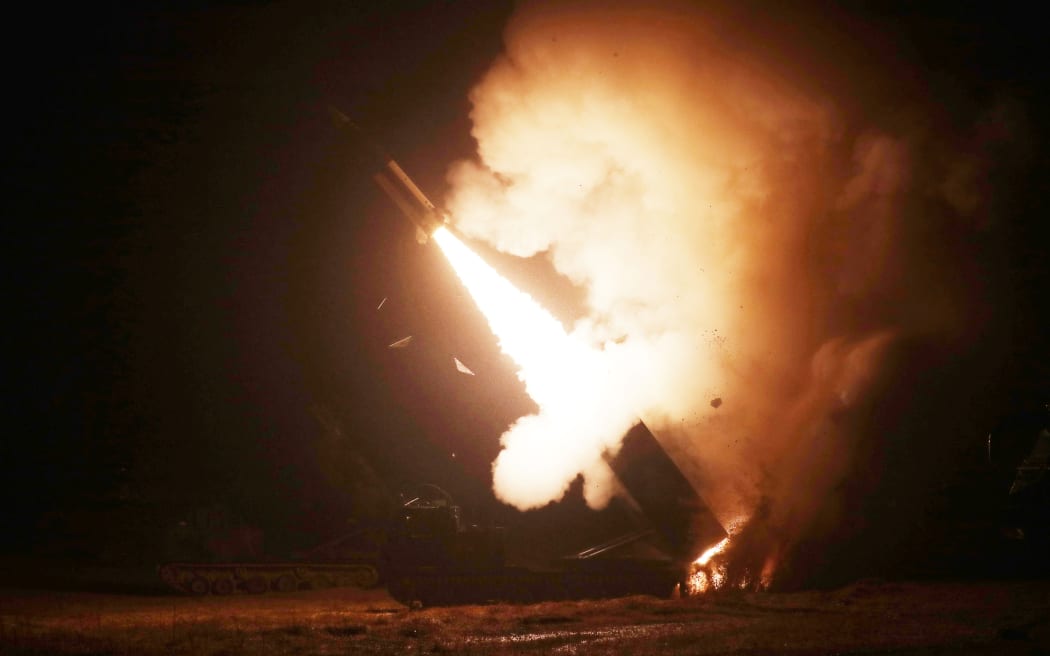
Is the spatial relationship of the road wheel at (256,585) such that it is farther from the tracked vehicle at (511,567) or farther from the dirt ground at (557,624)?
the tracked vehicle at (511,567)

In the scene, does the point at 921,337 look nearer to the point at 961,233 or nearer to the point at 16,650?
the point at 961,233

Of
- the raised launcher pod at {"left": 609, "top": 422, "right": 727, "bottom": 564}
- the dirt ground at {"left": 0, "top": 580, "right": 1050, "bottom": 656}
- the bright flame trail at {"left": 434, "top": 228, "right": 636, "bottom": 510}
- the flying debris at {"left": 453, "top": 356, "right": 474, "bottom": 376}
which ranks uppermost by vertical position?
the flying debris at {"left": 453, "top": 356, "right": 474, "bottom": 376}

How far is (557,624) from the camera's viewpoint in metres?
13.4

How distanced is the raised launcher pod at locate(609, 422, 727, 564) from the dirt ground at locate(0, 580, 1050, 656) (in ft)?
3.41

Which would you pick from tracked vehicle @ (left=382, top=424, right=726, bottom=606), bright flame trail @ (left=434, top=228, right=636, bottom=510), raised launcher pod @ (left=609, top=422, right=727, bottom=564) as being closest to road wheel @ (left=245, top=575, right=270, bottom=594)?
tracked vehicle @ (left=382, top=424, right=726, bottom=606)

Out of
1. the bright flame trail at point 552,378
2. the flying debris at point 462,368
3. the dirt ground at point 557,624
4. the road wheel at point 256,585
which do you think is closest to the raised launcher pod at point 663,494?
the bright flame trail at point 552,378

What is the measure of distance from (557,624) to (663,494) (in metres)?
3.26

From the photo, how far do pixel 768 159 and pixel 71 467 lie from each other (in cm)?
1707

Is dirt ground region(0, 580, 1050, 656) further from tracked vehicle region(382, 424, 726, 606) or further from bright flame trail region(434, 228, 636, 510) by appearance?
bright flame trail region(434, 228, 636, 510)

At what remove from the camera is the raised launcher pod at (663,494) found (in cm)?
1555

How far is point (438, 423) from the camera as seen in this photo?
72.1 ft

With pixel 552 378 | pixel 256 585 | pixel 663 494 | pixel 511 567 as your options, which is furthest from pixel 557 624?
pixel 256 585

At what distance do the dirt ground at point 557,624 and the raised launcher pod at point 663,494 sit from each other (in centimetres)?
104

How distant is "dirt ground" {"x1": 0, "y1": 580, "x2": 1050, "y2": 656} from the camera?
1134 cm
